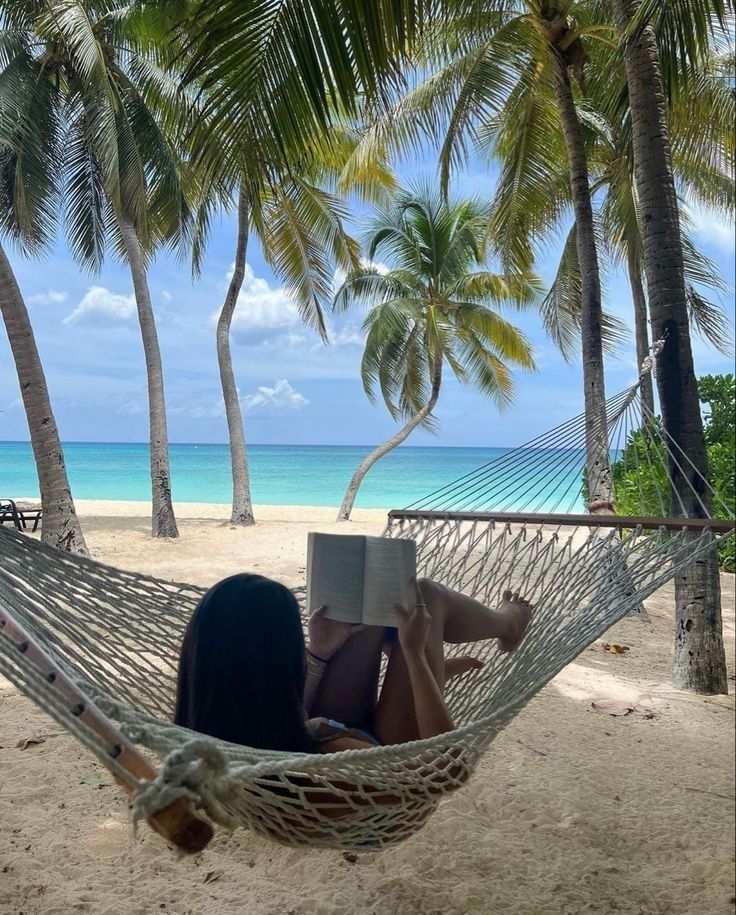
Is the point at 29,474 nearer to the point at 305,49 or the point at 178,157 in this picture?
the point at 178,157

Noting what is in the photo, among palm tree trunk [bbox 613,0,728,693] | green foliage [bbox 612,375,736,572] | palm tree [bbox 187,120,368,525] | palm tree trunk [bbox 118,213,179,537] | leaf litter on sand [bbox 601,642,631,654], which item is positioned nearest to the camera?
palm tree trunk [bbox 613,0,728,693]

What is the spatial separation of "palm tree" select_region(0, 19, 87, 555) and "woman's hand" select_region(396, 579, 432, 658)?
9.17ft

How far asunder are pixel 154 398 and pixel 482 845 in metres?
4.82

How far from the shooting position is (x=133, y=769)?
0.61 metres

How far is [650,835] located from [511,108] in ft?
12.2

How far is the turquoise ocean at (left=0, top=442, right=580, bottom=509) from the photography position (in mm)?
19328

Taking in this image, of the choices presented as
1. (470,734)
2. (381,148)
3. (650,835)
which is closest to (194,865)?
(470,734)

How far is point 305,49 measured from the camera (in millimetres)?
2104

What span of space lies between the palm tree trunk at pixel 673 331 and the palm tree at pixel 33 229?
2.60m

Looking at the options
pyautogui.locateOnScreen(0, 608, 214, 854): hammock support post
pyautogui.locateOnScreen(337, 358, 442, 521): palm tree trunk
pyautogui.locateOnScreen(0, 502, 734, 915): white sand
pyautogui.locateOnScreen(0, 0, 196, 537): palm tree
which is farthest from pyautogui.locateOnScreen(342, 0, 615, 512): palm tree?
pyautogui.locateOnScreen(337, 358, 442, 521): palm tree trunk

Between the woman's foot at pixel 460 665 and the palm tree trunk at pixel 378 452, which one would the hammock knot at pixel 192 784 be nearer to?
the woman's foot at pixel 460 665

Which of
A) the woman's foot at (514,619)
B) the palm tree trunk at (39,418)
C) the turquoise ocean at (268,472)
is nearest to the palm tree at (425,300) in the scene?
the palm tree trunk at (39,418)

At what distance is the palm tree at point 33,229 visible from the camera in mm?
3748

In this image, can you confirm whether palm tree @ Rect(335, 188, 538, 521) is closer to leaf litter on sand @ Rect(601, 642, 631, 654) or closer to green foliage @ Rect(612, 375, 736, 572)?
green foliage @ Rect(612, 375, 736, 572)
